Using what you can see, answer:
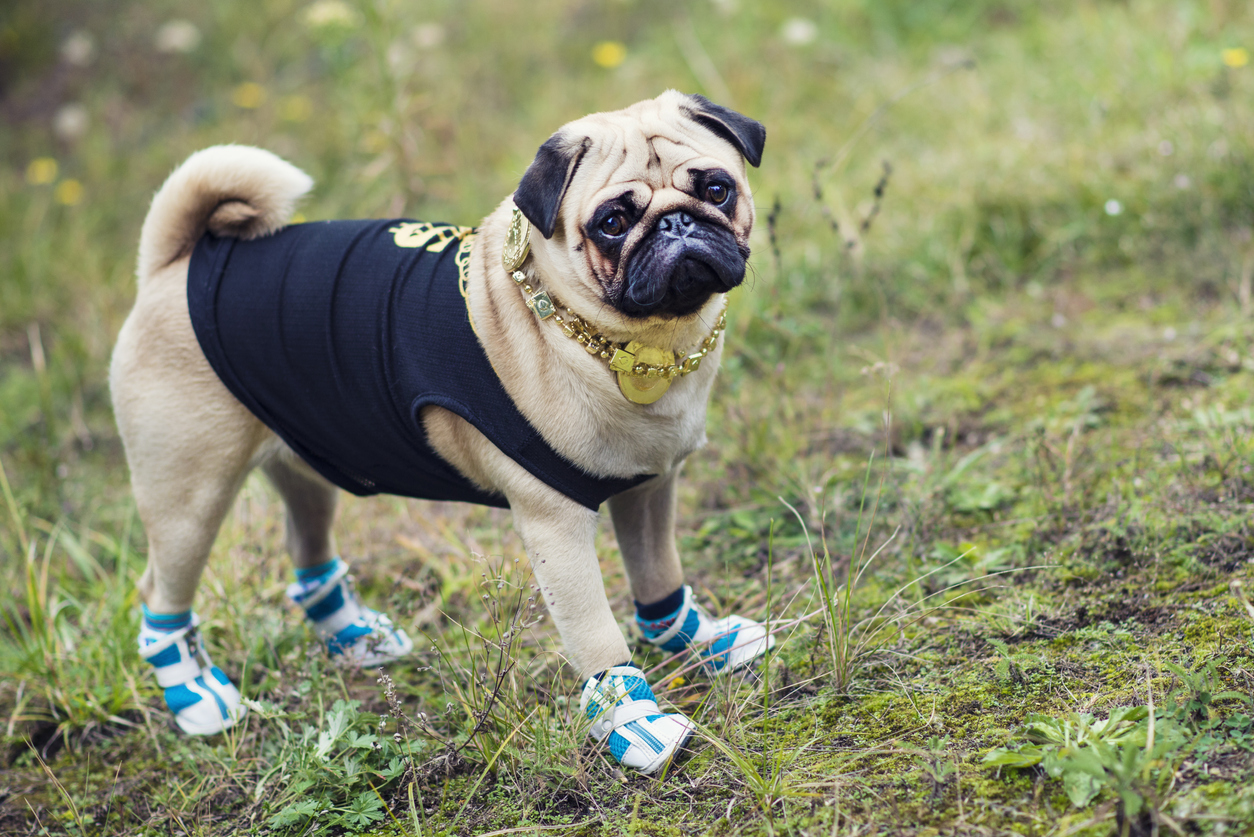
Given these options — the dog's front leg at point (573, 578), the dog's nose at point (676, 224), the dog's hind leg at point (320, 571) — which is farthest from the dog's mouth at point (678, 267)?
the dog's hind leg at point (320, 571)

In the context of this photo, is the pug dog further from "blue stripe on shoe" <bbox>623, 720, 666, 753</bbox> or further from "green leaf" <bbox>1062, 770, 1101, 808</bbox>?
"green leaf" <bbox>1062, 770, 1101, 808</bbox>

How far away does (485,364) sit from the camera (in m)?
2.43

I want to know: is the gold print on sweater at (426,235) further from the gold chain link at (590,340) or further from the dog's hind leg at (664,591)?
the dog's hind leg at (664,591)

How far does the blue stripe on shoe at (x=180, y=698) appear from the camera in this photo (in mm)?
3000

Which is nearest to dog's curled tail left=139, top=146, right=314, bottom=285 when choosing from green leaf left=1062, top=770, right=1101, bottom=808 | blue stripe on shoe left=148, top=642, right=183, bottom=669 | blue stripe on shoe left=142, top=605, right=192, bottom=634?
blue stripe on shoe left=142, top=605, right=192, bottom=634

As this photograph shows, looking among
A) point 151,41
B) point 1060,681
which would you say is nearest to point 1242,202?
point 1060,681

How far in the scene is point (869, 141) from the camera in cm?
603

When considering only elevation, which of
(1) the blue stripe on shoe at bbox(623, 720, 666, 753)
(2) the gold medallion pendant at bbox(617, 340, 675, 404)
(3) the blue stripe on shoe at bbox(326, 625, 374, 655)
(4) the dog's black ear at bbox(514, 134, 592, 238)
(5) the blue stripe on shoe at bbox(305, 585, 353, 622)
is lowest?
(3) the blue stripe on shoe at bbox(326, 625, 374, 655)

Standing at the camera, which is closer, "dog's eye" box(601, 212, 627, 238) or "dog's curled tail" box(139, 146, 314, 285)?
"dog's eye" box(601, 212, 627, 238)

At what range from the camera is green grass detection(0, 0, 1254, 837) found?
2289mm

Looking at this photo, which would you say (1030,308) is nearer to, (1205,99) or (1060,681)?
(1205,99)

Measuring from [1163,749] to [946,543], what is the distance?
4.06 ft

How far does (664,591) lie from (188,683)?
1604mm

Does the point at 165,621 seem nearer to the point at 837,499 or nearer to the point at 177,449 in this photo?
the point at 177,449
